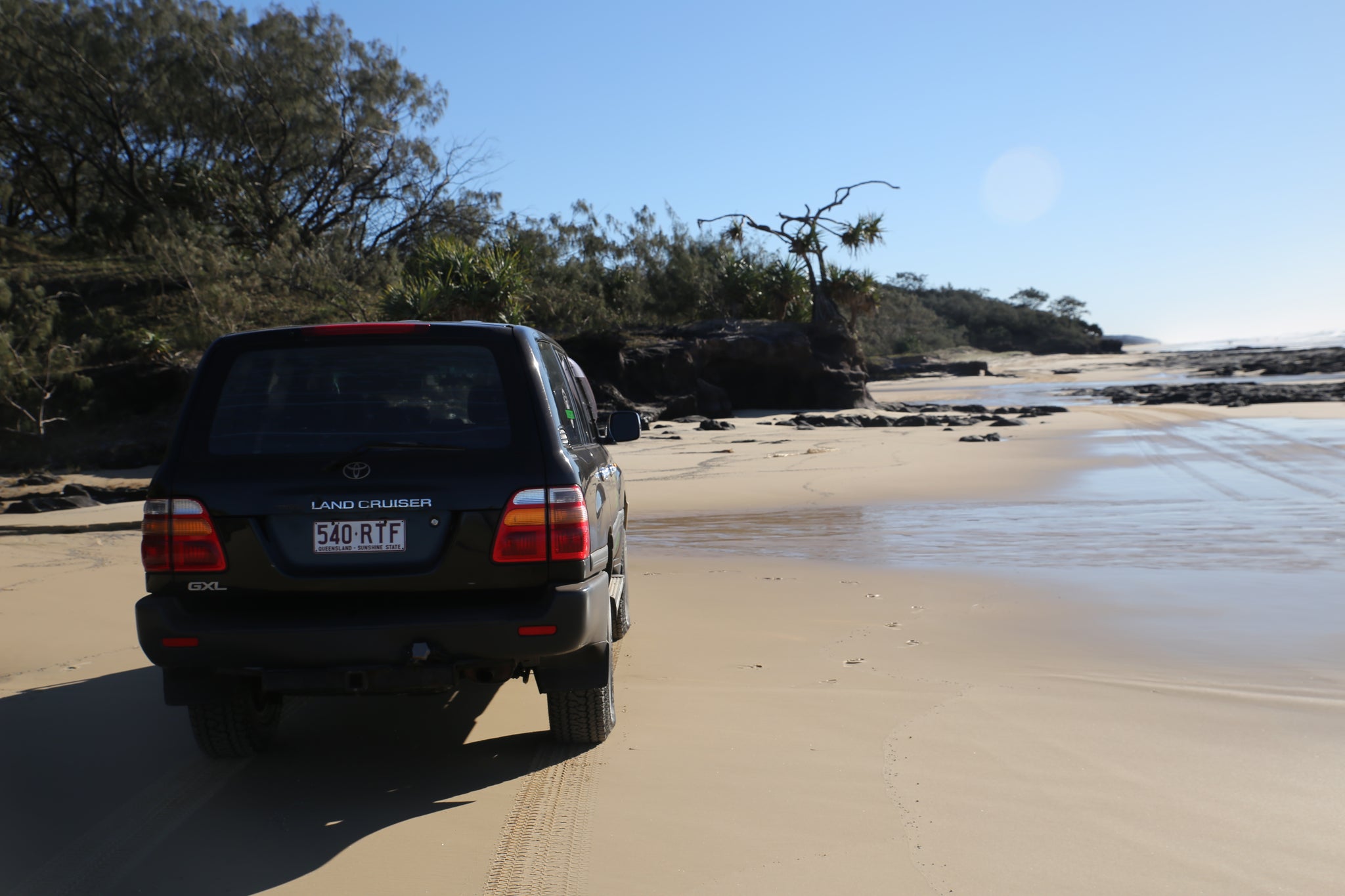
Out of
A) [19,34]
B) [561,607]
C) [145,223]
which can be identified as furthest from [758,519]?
[19,34]

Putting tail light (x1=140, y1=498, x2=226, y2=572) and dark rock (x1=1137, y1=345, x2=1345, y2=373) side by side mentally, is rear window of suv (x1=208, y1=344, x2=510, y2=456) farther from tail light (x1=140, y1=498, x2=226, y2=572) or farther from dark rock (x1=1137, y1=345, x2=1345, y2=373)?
dark rock (x1=1137, y1=345, x2=1345, y2=373)

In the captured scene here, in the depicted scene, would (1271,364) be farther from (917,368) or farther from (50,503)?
(50,503)

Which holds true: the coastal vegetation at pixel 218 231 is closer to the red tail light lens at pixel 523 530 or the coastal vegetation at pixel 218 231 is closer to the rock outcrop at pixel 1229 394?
the rock outcrop at pixel 1229 394

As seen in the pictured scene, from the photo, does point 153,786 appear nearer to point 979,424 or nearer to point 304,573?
point 304,573

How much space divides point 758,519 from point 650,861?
335 inches

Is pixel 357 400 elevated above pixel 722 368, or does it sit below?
below

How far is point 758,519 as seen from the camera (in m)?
11.6

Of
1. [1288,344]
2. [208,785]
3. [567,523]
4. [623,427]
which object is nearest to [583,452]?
[567,523]

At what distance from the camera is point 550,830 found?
345 cm

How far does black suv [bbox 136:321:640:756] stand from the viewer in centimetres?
354

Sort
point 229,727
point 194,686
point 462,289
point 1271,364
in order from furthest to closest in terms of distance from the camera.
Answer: point 1271,364, point 462,289, point 229,727, point 194,686

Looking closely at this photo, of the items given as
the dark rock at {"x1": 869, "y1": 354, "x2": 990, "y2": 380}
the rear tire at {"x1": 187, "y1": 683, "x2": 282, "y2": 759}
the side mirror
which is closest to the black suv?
the rear tire at {"x1": 187, "y1": 683, "x2": 282, "y2": 759}

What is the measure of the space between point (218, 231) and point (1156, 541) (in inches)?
1127

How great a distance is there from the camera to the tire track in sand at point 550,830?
3.07 metres
